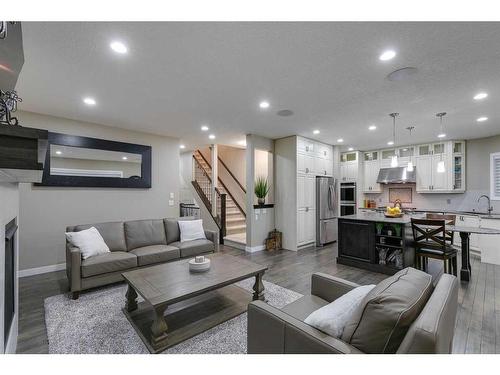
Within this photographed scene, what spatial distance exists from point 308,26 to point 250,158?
3.55m

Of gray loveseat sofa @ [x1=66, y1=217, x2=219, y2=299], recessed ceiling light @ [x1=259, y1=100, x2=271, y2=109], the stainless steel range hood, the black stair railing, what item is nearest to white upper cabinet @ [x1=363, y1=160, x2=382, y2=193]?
the stainless steel range hood

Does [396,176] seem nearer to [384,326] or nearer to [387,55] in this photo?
[387,55]

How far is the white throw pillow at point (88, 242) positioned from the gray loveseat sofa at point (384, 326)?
270 cm

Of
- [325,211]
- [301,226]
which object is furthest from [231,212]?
[325,211]

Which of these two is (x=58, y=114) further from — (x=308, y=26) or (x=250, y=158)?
(x=308, y=26)

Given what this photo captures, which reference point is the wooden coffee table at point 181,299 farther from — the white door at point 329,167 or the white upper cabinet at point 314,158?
the white door at point 329,167

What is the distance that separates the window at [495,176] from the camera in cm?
528

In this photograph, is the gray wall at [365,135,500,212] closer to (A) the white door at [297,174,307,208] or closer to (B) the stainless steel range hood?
(B) the stainless steel range hood

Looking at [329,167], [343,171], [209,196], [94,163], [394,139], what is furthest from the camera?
[343,171]

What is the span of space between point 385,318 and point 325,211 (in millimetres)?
5017

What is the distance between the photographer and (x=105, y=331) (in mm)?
2209

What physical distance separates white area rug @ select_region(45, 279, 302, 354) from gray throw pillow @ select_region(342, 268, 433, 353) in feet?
3.84

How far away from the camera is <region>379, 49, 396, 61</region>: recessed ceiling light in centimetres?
215
